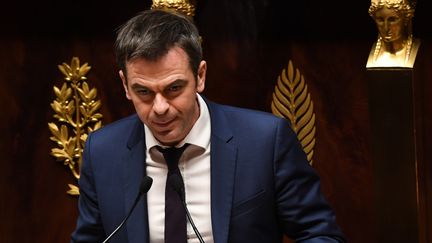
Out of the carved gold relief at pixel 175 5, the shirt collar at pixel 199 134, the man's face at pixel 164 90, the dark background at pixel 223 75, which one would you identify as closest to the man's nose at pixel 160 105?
the man's face at pixel 164 90

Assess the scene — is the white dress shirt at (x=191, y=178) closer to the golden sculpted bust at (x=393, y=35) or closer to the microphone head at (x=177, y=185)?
the microphone head at (x=177, y=185)

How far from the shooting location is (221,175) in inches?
52.6

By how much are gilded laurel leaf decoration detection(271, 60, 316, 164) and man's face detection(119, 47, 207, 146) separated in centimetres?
39

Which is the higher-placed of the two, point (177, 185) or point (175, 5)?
point (175, 5)

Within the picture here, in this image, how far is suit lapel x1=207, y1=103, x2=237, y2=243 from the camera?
1.31 metres

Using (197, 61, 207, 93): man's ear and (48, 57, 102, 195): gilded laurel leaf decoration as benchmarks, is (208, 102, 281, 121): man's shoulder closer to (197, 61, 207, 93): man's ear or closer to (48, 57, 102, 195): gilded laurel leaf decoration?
(197, 61, 207, 93): man's ear

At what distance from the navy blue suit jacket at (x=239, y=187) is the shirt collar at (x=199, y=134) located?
0.01m

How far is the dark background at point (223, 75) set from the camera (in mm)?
1637

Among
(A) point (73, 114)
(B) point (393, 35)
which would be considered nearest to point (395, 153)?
(B) point (393, 35)

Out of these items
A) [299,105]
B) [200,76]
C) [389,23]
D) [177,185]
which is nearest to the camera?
[177,185]

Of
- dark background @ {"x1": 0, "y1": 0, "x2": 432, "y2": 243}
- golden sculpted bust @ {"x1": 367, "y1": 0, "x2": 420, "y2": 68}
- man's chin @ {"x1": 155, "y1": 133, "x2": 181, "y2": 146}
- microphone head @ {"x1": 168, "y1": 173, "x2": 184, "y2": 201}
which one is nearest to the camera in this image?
microphone head @ {"x1": 168, "y1": 173, "x2": 184, "y2": 201}

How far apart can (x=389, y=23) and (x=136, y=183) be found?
442mm

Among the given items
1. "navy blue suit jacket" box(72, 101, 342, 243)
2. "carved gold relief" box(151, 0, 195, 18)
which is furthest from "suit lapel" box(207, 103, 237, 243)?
"carved gold relief" box(151, 0, 195, 18)

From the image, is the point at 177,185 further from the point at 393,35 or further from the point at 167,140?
the point at 393,35
